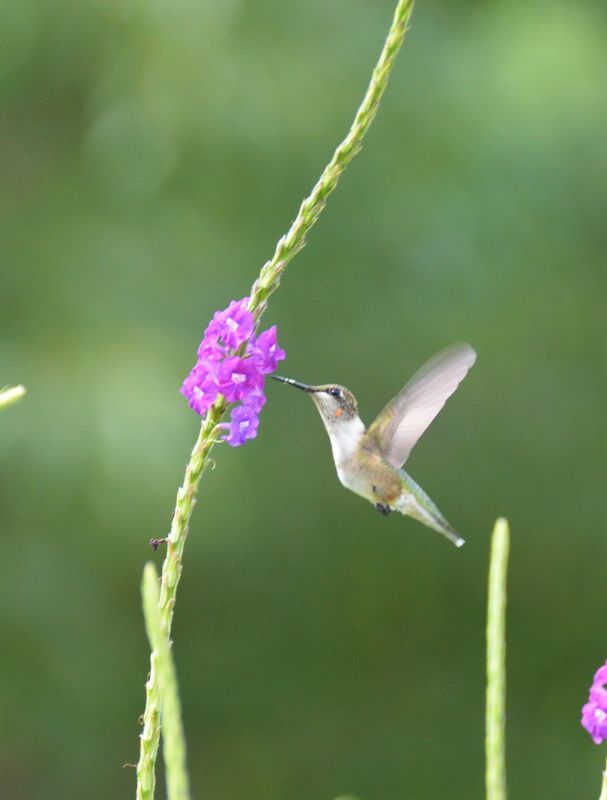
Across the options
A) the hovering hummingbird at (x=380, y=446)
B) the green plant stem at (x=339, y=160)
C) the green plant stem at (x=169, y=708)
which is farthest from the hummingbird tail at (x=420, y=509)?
the green plant stem at (x=169, y=708)

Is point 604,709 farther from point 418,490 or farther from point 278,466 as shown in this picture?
point 278,466

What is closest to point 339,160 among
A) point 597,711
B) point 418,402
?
point 597,711

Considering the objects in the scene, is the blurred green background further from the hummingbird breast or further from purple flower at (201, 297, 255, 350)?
purple flower at (201, 297, 255, 350)

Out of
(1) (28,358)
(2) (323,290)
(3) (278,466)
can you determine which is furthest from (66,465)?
(2) (323,290)

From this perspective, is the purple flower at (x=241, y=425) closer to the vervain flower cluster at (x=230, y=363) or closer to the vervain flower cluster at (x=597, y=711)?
the vervain flower cluster at (x=230, y=363)

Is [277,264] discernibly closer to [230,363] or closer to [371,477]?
[230,363]

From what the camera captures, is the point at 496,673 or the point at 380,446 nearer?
the point at 496,673
